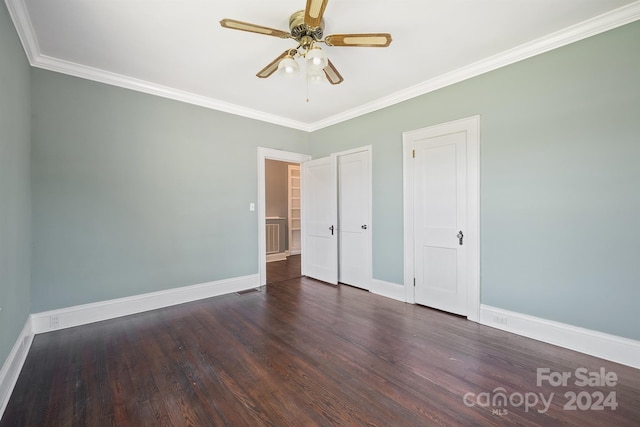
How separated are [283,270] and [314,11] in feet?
15.0

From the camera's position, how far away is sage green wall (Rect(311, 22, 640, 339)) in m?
2.15

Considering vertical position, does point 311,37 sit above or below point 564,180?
above

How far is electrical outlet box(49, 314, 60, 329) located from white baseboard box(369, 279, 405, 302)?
371cm

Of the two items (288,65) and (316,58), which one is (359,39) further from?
(288,65)

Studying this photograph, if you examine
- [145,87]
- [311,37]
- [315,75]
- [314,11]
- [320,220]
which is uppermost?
[145,87]

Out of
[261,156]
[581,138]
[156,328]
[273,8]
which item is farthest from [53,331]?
[581,138]

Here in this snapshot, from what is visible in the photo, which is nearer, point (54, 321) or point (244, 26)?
point (244, 26)

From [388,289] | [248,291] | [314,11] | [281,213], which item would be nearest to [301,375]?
[388,289]

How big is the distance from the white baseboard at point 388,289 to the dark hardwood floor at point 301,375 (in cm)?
53

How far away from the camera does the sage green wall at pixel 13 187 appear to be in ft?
6.07

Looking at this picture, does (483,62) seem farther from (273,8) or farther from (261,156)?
(261,156)

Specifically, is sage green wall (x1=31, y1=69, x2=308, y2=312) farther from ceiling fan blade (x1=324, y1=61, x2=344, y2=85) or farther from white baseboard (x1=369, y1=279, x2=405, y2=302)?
ceiling fan blade (x1=324, y1=61, x2=344, y2=85)

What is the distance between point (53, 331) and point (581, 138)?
539cm

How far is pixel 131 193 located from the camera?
3205 mm
